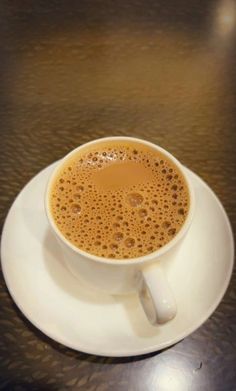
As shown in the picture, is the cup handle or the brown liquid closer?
the cup handle

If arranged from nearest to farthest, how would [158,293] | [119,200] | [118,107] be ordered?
[158,293]
[119,200]
[118,107]

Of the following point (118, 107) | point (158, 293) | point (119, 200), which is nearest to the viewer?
point (158, 293)

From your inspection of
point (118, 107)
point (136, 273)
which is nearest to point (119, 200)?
point (136, 273)

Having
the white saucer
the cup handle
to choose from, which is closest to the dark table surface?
the white saucer

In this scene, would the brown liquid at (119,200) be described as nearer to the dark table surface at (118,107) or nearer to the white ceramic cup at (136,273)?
the white ceramic cup at (136,273)

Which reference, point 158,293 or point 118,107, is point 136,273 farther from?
point 118,107

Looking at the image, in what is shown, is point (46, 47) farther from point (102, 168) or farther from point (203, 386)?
point (203, 386)

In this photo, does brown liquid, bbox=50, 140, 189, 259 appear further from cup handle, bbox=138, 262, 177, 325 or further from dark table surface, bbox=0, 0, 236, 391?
dark table surface, bbox=0, 0, 236, 391
